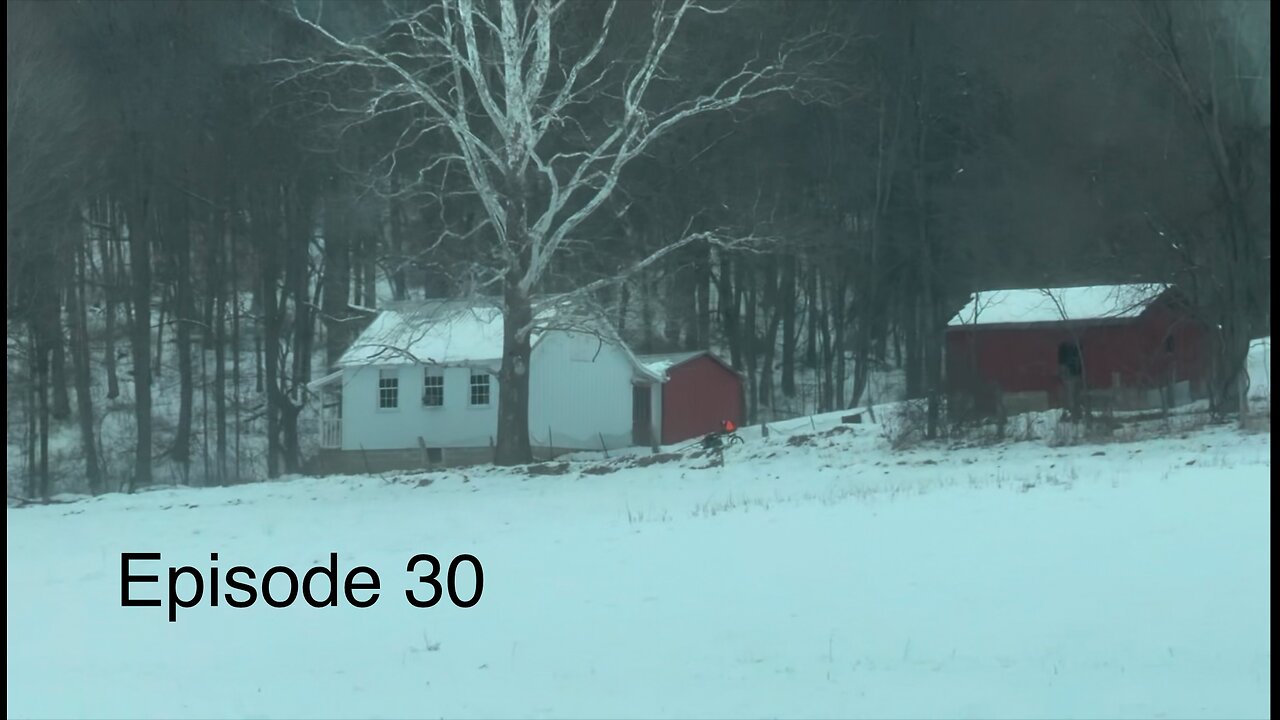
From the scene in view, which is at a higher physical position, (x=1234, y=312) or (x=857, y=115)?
(x=857, y=115)

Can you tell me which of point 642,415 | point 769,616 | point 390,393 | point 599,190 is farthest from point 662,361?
point 769,616

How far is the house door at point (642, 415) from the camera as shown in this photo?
39031 mm

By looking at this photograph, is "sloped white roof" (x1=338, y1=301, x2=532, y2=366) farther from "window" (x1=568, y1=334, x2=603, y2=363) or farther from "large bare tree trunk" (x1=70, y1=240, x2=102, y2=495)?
"large bare tree trunk" (x1=70, y1=240, x2=102, y2=495)

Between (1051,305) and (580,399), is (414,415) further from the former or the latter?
(1051,305)

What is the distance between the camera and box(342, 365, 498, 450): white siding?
125 feet

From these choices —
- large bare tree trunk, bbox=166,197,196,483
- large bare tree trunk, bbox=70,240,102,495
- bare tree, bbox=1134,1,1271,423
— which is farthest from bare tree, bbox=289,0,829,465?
large bare tree trunk, bbox=70,240,102,495

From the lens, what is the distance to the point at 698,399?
41312mm

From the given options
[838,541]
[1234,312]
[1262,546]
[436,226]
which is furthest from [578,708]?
[436,226]

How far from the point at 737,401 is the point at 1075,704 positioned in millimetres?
35418

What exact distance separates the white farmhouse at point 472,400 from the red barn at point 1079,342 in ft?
29.6

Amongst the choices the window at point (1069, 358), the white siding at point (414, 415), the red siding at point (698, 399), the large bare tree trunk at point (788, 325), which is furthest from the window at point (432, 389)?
the window at point (1069, 358)

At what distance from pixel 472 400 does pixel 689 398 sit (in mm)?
6321

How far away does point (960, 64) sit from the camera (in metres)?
45.1

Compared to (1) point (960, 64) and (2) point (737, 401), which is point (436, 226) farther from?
(1) point (960, 64)
